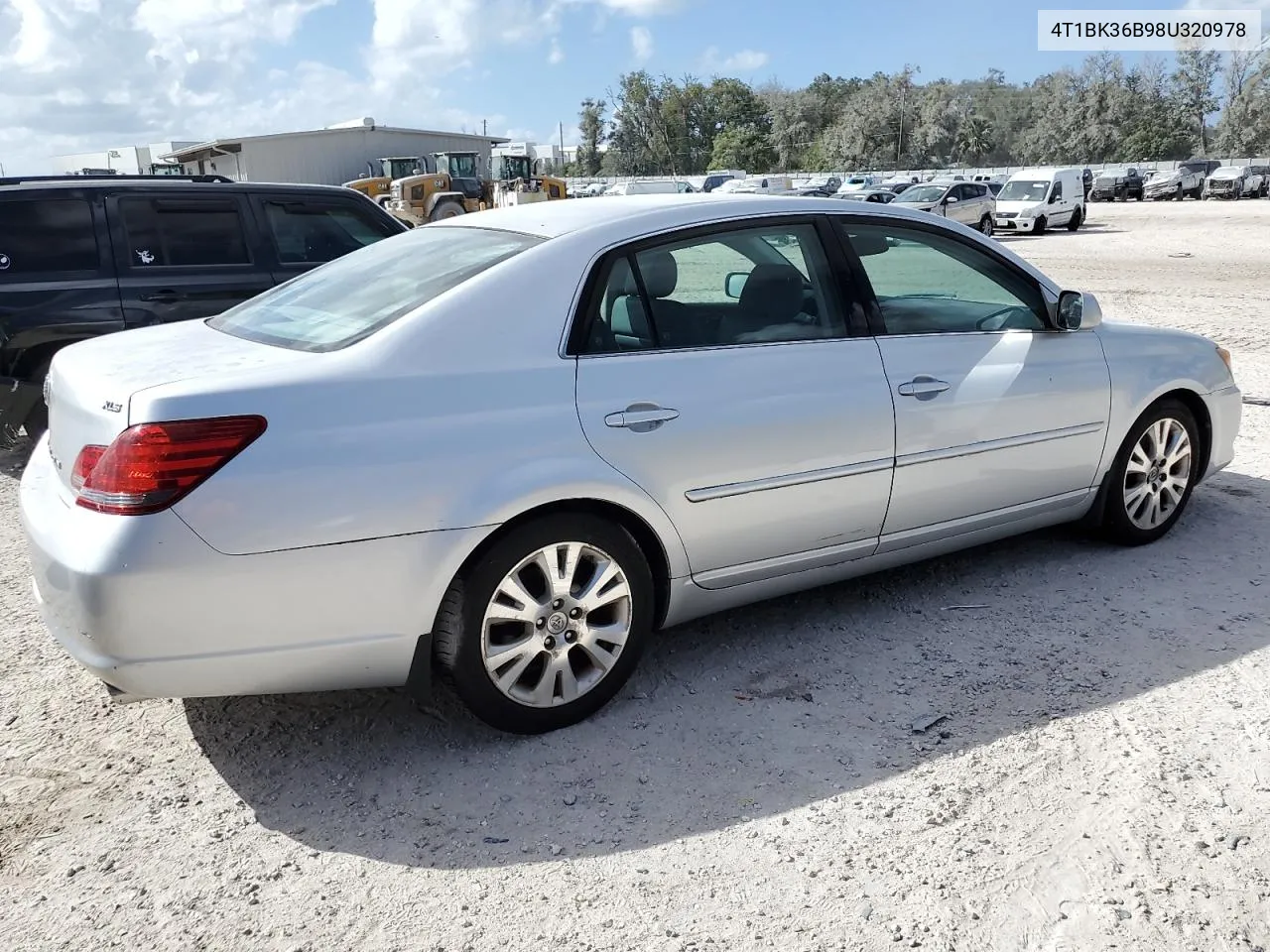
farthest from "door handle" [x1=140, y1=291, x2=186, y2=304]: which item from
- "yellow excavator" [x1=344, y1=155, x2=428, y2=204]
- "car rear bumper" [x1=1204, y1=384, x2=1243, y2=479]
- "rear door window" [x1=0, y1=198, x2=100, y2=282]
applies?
"yellow excavator" [x1=344, y1=155, x2=428, y2=204]

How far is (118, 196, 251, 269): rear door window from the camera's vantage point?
254 inches

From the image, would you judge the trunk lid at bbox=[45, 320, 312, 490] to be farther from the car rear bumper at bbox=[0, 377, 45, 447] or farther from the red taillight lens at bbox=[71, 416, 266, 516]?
the car rear bumper at bbox=[0, 377, 45, 447]

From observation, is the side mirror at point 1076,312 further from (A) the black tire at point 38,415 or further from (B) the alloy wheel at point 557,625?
(A) the black tire at point 38,415

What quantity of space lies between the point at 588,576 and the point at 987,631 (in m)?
1.66

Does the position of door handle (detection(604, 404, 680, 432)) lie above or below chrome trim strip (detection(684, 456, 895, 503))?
above

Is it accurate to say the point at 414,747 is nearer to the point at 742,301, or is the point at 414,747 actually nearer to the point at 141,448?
the point at 141,448

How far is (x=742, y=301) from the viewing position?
3682 mm

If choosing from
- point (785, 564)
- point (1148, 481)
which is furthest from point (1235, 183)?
point (785, 564)

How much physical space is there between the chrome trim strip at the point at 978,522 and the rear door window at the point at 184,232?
4.87 m

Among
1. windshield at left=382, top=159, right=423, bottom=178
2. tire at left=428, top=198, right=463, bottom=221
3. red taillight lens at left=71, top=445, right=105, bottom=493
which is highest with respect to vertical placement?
windshield at left=382, top=159, right=423, bottom=178

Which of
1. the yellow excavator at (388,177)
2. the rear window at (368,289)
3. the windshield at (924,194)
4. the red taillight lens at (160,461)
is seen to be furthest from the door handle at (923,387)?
the yellow excavator at (388,177)

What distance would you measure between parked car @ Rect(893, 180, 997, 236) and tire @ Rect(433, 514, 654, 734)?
1037 inches

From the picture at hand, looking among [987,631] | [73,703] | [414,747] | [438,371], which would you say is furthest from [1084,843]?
[73,703]

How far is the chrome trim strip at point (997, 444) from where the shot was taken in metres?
3.75
